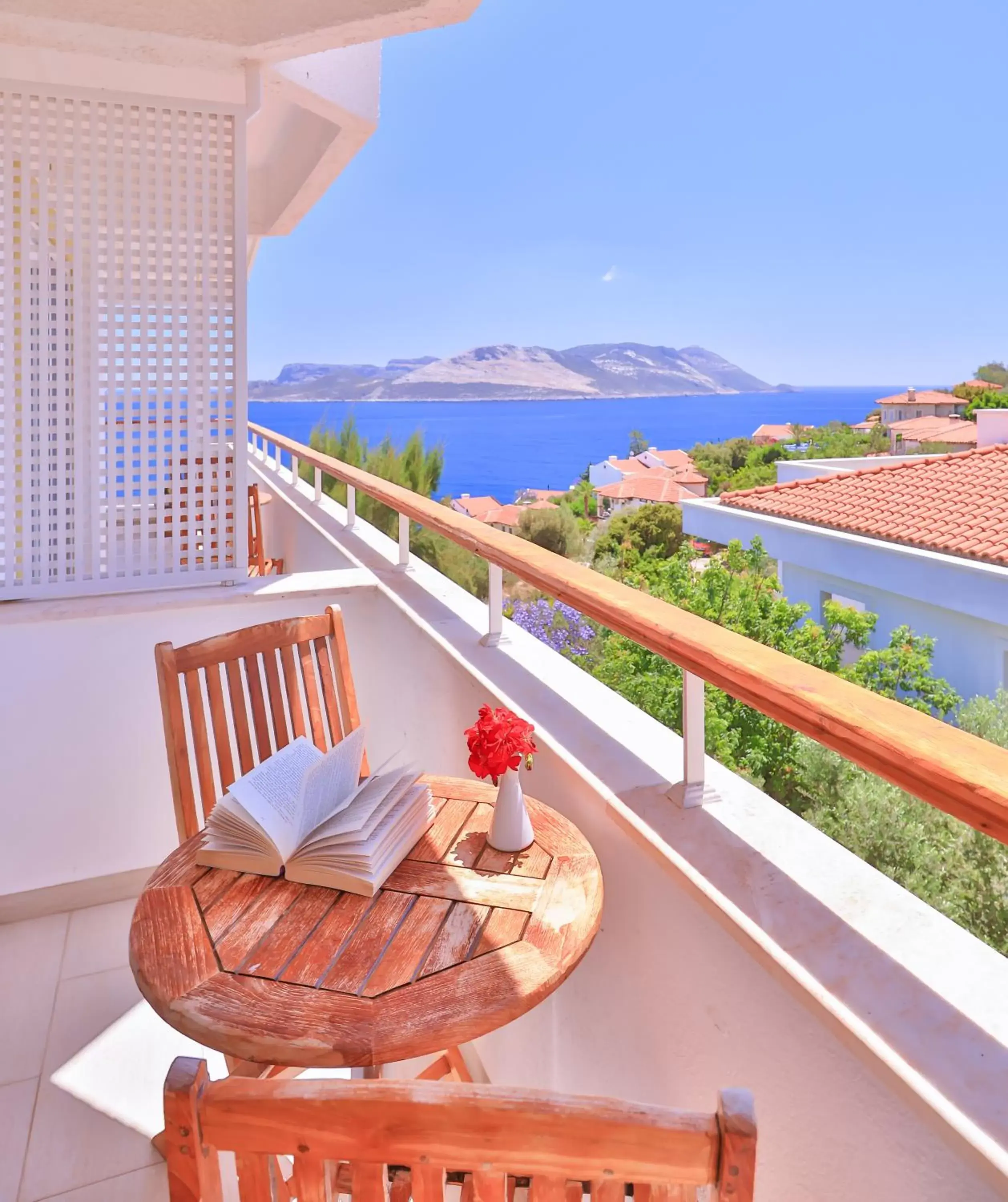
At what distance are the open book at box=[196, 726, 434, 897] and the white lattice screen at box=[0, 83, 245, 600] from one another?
4.25 feet

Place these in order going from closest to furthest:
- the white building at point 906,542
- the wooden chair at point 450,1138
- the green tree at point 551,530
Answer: the wooden chair at point 450,1138
the white building at point 906,542
the green tree at point 551,530

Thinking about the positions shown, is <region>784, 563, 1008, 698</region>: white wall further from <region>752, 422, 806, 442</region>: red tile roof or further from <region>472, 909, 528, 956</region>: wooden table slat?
<region>752, 422, 806, 442</region>: red tile roof

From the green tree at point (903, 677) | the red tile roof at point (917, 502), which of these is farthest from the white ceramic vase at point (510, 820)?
the red tile roof at point (917, 502)

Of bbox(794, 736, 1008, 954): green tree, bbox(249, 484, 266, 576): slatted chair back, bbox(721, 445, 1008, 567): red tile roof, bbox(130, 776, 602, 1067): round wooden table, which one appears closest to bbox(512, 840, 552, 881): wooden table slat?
bbox(130, 776, 602, 1067): round wooden table

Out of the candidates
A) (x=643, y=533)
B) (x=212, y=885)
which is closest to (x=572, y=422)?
(x=643, y=533)

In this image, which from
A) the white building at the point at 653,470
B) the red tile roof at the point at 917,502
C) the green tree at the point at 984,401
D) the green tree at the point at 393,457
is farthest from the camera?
the green tree at the point at 984,401

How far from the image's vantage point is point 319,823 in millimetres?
1229

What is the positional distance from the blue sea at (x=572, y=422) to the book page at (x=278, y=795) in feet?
85.7

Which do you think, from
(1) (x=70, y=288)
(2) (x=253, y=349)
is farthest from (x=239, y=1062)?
(2) (x=253, y=349)

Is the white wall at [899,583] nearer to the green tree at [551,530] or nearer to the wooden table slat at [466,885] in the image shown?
the green tree at [551,530]

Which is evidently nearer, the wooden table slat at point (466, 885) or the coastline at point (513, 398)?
the wooden table slat at point (466, 885)

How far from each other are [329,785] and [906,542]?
7.74 m

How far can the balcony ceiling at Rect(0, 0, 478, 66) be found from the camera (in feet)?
6.48

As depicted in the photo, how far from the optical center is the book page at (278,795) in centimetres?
118
